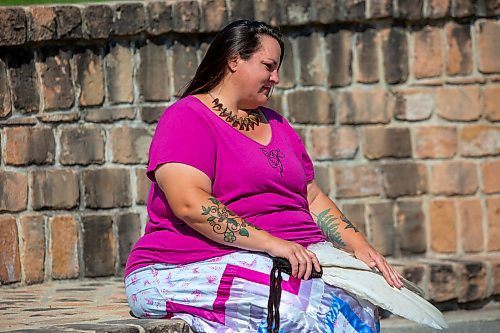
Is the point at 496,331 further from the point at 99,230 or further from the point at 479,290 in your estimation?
the point at 99,230

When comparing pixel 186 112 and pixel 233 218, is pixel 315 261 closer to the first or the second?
pixel 233 218

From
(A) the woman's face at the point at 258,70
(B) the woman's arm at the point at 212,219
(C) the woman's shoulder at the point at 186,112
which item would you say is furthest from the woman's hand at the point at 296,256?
(A) the woman's face at the point at 258,70

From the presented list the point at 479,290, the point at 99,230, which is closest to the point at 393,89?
the point at 479,290

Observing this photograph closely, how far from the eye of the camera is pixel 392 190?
6.43 m

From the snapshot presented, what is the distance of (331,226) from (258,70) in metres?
0.73

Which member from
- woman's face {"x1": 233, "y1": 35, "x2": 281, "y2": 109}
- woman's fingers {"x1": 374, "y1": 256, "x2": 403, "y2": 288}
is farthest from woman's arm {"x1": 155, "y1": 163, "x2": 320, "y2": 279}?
woman's face {"x1": 233, "y1": 35, "x2": 281, "y2": 109}

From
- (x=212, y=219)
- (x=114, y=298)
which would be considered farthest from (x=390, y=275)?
(x=114, y=298)

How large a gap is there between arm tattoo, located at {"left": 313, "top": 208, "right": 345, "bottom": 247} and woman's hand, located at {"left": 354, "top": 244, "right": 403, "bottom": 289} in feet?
0.41

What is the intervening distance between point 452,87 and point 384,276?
2.69 m

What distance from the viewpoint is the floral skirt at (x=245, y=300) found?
3828 mm

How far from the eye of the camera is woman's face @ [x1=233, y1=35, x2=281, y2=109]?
4.26m

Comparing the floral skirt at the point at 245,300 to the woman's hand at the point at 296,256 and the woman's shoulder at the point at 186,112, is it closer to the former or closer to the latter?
the woman's hand at the point at 296,256

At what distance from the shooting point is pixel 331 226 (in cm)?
449

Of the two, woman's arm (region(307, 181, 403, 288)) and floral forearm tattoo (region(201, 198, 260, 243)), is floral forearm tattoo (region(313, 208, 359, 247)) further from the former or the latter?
floral forearm tattoo (region(201, 198, 260, 243))
